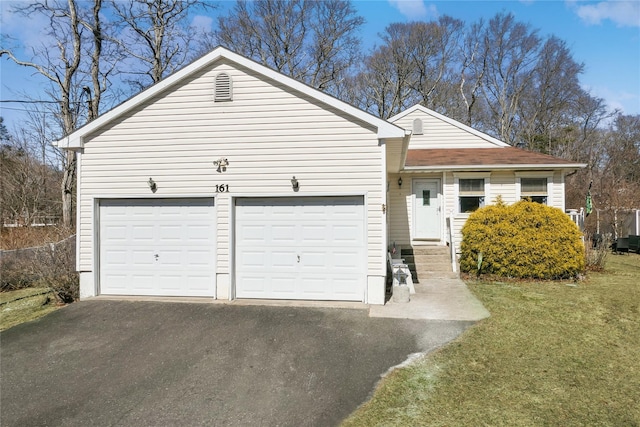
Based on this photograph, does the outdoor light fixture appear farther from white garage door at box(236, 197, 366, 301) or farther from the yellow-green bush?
the yellow-green bush

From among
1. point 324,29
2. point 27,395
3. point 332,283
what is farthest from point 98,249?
point 324,29

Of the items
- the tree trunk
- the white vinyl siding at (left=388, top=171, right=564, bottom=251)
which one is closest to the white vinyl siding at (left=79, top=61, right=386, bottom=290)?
the white vinyl siding at (left=388, top=171, right=564, bottom=251)

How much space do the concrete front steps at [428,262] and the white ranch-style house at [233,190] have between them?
9.74 feet

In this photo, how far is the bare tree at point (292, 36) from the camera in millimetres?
23312

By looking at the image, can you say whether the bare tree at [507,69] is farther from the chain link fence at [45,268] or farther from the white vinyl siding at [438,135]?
the chain link fence at [45,268]

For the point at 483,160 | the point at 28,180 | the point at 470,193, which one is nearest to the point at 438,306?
the point at 470,193

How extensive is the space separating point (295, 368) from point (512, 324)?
3.76 metres

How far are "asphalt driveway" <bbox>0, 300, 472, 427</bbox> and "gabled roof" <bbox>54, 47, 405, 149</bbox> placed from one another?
3.61 metres

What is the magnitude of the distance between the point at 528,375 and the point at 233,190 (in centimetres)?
586

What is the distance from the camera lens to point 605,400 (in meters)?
3.55

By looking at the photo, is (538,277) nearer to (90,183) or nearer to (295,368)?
(295,368)

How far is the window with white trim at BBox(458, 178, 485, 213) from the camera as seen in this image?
1105 centimetres

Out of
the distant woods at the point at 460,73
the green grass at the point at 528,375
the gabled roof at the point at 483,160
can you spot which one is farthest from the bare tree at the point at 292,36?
the green grass at the point at 528,375

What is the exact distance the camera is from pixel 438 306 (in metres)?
6.68
